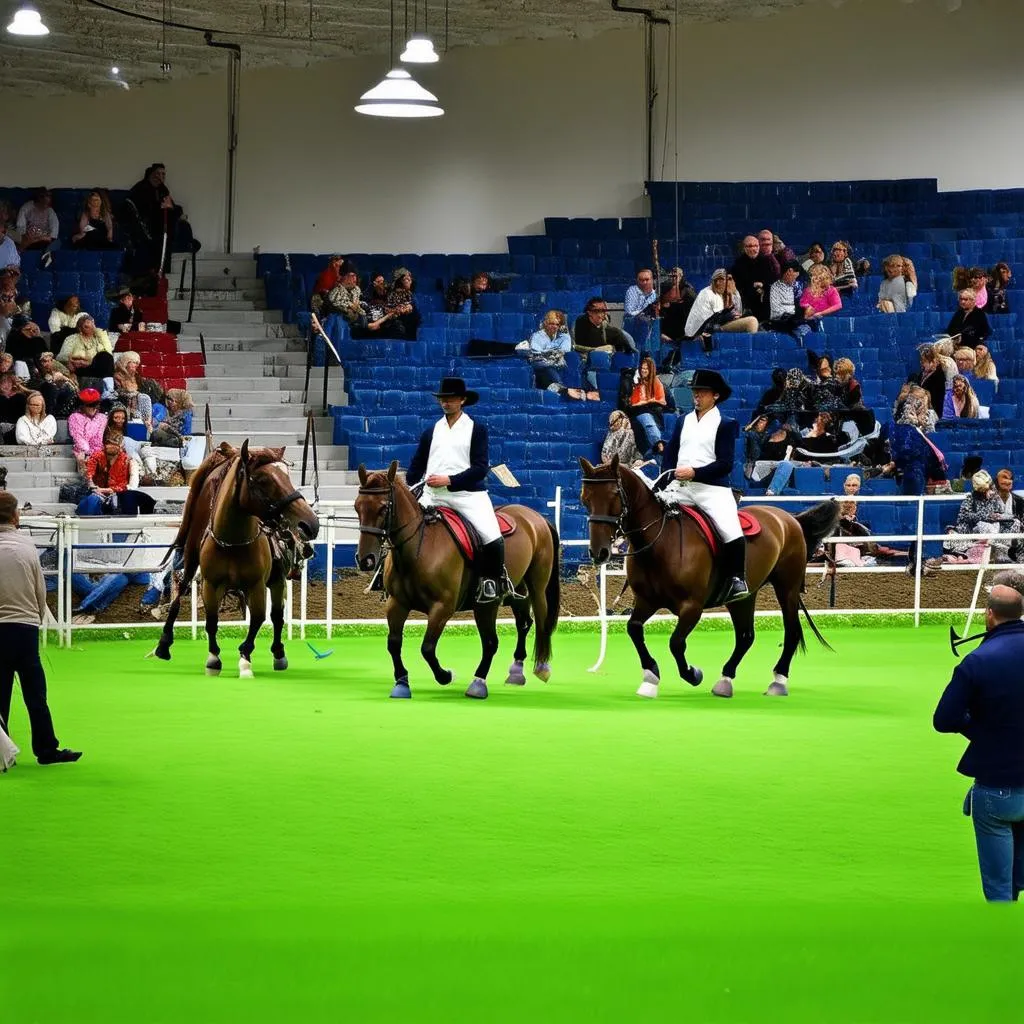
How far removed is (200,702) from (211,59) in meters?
16.5

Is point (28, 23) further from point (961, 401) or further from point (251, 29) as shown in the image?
point (961, 401)

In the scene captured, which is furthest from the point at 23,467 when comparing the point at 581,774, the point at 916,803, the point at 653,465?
the point at 916,803

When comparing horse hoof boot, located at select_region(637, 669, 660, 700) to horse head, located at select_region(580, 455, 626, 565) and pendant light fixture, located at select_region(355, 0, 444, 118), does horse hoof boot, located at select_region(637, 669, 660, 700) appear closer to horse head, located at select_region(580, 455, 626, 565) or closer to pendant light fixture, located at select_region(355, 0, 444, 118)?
horse head, located at select_region(580, 455, 626, 565)

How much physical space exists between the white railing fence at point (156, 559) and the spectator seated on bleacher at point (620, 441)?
182 cm


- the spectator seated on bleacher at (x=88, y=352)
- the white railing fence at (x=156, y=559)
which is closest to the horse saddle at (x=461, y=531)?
the white railing fence at (x=156, y=559)

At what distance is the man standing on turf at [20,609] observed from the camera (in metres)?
8.98

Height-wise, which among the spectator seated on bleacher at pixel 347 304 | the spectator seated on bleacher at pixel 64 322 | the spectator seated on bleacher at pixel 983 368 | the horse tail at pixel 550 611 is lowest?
the horse tail at pixel 550 611

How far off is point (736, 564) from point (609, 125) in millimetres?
16315

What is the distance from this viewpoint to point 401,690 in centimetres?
1212

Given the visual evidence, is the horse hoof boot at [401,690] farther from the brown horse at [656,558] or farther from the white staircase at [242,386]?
the white staircase at [242,386]

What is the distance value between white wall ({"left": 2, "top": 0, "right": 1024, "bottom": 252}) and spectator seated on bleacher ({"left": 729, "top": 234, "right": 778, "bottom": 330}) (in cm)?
366

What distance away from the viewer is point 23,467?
19.1 m

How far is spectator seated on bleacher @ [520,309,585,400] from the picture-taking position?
22.5m

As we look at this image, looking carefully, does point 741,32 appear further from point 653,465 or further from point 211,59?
point 653,465
